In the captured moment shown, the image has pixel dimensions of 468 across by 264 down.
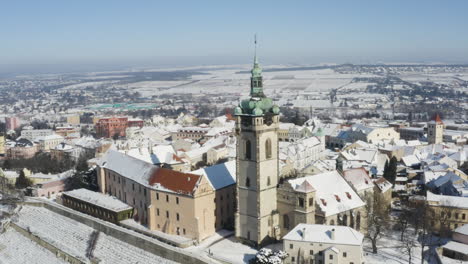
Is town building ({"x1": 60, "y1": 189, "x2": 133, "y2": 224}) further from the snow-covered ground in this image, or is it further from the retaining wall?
the snow-covered ground

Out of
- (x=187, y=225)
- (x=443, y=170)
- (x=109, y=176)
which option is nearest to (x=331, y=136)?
(x=443, y=170)

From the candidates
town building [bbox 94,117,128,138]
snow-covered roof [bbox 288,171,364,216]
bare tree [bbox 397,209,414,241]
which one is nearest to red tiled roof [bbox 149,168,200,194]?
snow-covered roof [bbox 288,171,364,216]

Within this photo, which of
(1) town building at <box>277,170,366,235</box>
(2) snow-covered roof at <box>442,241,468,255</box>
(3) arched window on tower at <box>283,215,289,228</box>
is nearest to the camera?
(2) snow-covered roof at <box>442,241,468,255</box>

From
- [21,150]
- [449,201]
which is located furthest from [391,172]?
[21,150]

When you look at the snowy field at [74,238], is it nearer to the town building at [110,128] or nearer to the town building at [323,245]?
the town building at [323,245]

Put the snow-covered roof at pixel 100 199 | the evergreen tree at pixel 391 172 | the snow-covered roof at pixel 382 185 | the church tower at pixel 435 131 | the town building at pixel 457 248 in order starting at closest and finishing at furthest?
the town building at pixel 457 248 < the snow-covered roof at pixel 382 185 < the snow-covered roof at pixel 100 199 < the evergreen tree at pixel 391 172 < the church tower at pixel 435 131

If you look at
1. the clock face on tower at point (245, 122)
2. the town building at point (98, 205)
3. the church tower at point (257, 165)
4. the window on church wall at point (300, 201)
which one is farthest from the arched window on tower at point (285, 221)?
the town building at point (98, 205)
